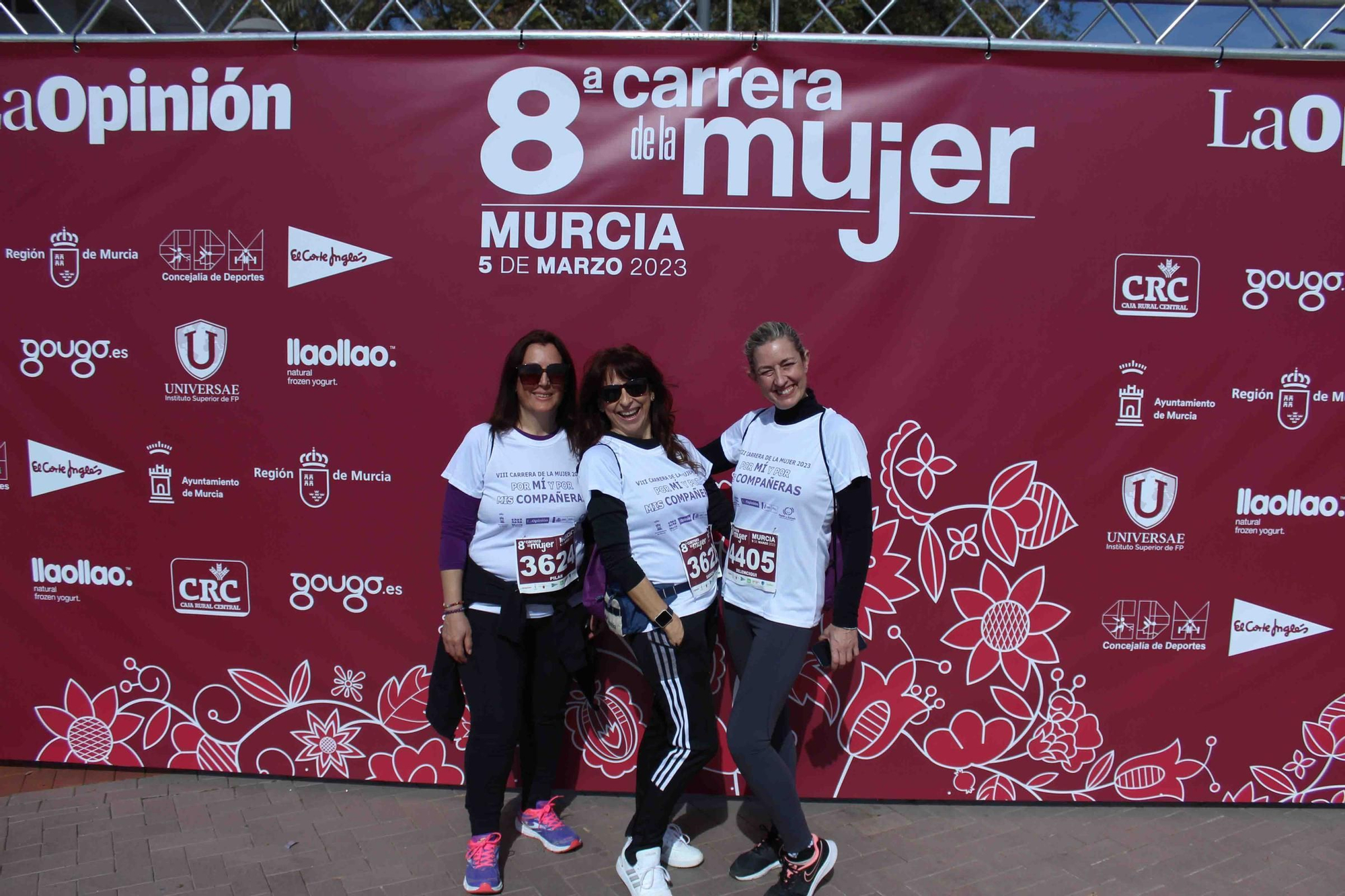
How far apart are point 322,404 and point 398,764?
58.1 inches

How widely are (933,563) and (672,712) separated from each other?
4.09 feet

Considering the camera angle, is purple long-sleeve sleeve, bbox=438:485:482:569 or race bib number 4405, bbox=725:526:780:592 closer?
race bib number 4405, bbox=725:526:780:592

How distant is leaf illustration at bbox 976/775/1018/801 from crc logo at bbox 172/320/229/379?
11.3 ft

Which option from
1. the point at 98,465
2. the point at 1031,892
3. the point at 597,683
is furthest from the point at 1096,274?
the point at 98,465

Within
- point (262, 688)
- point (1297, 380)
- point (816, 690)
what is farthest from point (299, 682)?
point (1297, 380)

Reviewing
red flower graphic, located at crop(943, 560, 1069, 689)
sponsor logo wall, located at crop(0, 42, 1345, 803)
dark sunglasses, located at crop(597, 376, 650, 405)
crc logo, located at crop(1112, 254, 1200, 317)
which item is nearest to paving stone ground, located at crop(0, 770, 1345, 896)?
sponsor logo wall, located at crop(0, 42, 1345, 803)

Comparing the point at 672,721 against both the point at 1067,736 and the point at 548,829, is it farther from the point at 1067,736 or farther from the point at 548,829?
the point at 1067,736

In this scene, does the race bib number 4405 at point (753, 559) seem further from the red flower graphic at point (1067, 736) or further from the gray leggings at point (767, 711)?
the red flower graphic at point (1067, 736)

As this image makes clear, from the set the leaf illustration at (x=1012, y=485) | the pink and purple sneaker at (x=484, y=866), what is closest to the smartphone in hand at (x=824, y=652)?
the leaf illustration at (x=1012, y=485)

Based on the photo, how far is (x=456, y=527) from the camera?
309 cm

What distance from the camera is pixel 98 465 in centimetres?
372

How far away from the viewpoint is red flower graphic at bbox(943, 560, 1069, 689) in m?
3.61

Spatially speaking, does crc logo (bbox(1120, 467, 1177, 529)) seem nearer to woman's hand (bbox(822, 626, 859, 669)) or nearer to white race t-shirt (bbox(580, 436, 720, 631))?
woman's hand (bbox(822, 626, 859, 669))

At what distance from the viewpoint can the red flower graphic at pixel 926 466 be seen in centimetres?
356
